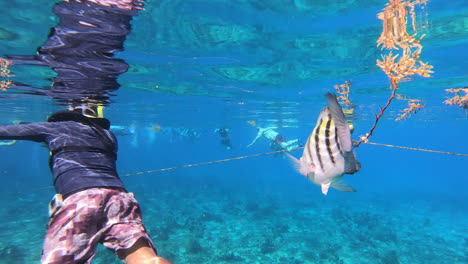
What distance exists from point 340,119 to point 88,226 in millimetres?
3015

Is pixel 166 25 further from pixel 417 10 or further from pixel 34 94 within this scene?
pixel 34 94

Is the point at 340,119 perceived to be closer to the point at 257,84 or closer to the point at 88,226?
the point at 88,226

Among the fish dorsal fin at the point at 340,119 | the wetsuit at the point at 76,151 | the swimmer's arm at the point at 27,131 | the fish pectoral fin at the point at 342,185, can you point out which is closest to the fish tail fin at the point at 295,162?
the fish pectoral fin at the point at 342,185

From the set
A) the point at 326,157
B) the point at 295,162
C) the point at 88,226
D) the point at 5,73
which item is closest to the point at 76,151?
the point at 88,226

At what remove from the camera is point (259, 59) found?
523 inches

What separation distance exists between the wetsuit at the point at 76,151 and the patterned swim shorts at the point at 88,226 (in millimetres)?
188

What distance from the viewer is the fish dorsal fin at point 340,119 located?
170cm

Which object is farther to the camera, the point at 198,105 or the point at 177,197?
the point at 177,197

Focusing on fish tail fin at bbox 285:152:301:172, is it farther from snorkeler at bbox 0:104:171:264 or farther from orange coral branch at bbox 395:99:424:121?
orange coral branch at bbox 395:99:424:121

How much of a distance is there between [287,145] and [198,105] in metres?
10.9

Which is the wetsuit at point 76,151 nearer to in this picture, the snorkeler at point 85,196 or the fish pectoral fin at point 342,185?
the snorkeler at point 85,196

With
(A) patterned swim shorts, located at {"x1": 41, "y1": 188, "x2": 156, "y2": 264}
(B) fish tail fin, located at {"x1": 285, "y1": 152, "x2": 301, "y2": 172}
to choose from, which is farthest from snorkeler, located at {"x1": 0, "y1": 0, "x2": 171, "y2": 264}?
(B) fish tail fin, located at {"x1": 285, "y1": 152, "x2": 301, "y2": 172}

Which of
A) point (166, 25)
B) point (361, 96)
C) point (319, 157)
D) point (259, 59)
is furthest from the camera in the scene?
point (361, 96)

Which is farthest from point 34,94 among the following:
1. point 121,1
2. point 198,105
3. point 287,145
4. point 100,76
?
point 287,145
